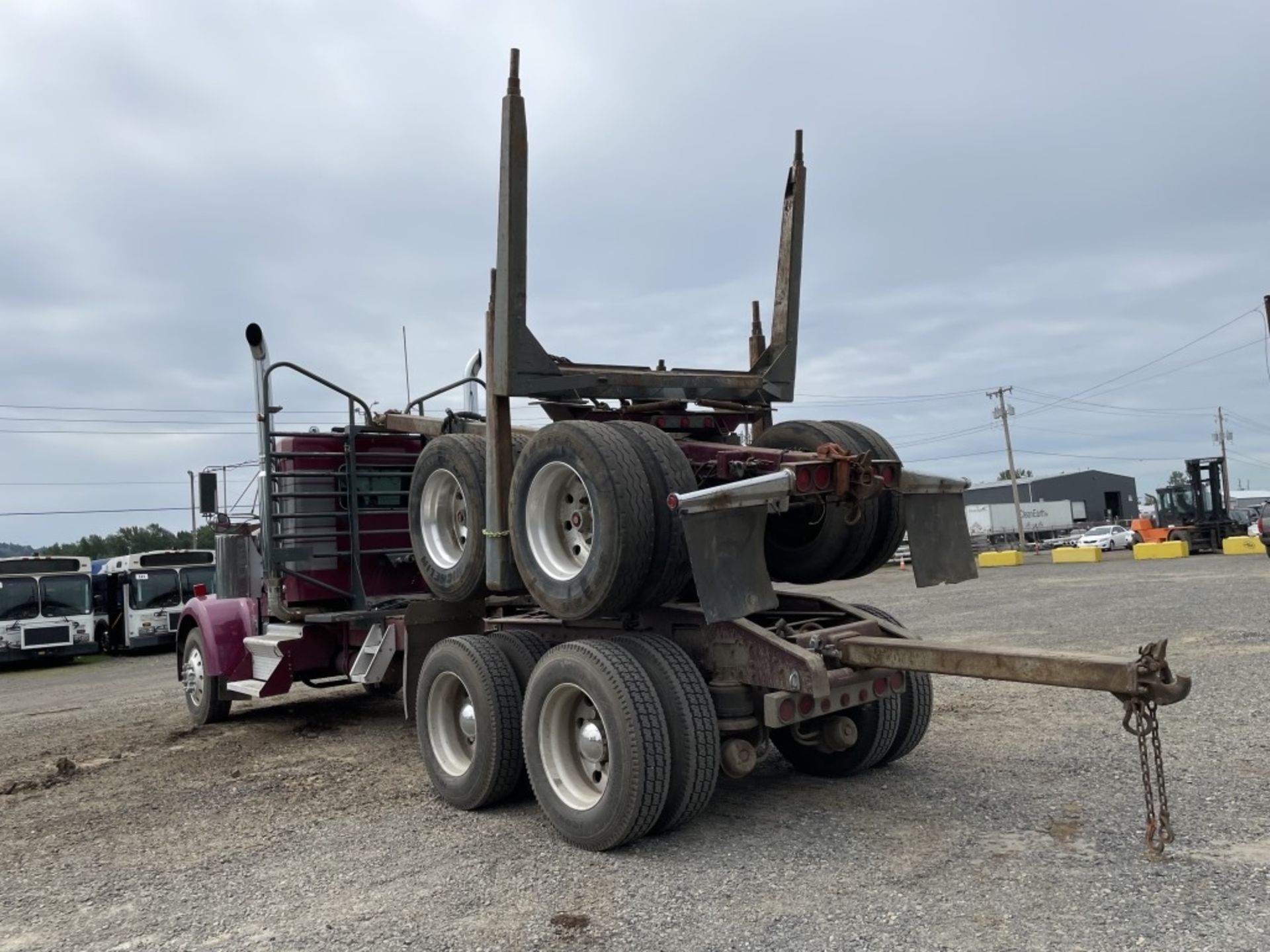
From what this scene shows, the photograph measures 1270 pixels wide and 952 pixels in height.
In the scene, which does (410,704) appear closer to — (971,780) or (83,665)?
(971,780)

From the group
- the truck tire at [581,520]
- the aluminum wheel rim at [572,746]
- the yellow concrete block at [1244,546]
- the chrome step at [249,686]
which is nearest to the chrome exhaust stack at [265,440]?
the chrome step at [249,686]

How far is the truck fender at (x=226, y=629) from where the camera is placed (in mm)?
9289

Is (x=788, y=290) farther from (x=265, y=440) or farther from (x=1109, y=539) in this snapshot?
(x=1109, y=539)

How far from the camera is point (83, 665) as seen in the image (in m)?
22.8

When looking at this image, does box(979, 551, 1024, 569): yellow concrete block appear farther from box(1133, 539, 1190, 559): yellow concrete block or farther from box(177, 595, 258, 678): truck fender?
box(177, 595, 258, 678): truck fender

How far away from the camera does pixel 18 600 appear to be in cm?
2212

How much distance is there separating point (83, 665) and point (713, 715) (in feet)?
72.4

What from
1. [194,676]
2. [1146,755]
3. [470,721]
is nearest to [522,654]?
[470,721]

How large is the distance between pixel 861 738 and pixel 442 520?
3.22 metres

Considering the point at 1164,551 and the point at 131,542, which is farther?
the point at 131,542

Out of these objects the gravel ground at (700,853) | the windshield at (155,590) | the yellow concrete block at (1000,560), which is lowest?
the gravel ground at (700,853)

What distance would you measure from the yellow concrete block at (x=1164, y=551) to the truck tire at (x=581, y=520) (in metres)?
29.7

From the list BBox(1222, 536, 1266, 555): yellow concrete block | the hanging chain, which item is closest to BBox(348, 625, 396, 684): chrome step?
the hanging chain

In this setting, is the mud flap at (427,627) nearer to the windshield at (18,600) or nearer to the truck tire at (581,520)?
the truck tire at (581,520)
